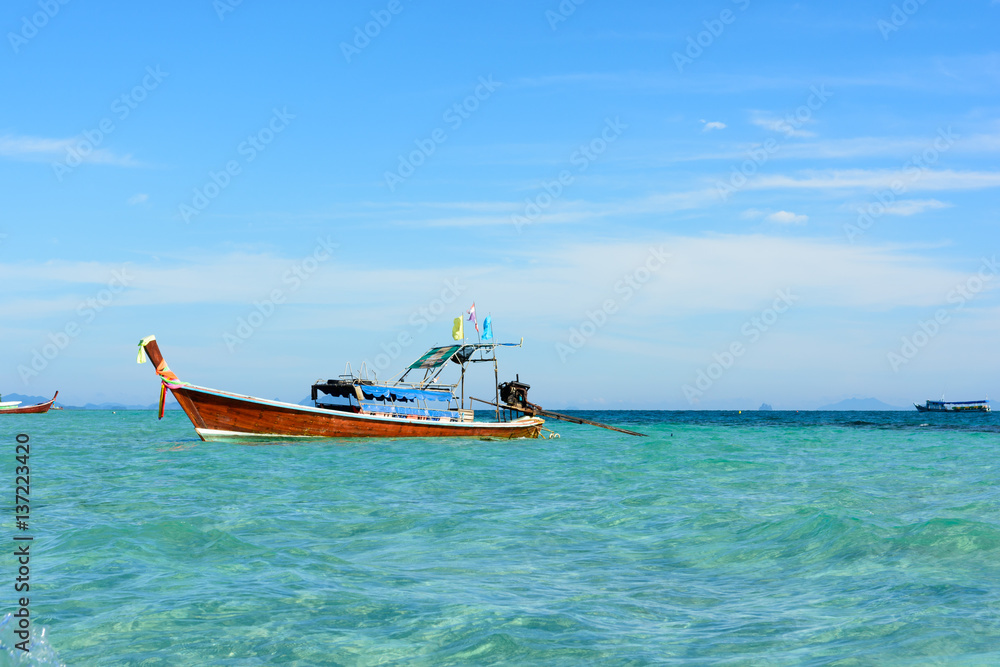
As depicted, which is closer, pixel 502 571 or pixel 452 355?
pixel 502 571

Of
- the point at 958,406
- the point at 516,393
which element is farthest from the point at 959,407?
the point at 516,393

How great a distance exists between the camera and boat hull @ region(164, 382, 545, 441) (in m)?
32.2

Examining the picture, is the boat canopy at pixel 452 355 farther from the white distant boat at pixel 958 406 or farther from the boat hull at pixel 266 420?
the white distant boat at pixel 958 406

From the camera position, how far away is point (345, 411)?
3569 cm

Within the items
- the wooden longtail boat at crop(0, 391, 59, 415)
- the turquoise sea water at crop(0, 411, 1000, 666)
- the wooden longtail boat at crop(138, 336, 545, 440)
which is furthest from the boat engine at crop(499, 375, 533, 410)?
the wooden longtail boat at crop(0, 391, 59, 415)

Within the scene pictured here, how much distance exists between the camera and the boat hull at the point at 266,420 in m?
32.2

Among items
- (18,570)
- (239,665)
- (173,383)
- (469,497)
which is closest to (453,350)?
(173,383)

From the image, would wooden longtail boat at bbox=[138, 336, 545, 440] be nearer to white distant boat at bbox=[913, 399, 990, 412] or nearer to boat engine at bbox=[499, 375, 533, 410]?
boat engine at bbox=[499, 375, 533, 410]

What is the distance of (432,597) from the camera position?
891 cm

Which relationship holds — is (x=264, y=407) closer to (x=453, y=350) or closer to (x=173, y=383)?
(x=173, y=383)

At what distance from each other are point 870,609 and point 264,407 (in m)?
27.9

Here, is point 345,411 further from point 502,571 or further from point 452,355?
point 502,571

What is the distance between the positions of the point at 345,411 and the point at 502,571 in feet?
86.4

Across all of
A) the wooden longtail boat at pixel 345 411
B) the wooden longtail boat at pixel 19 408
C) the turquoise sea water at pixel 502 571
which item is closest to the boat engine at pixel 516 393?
the wooden longtail boat at pixel 345 411
